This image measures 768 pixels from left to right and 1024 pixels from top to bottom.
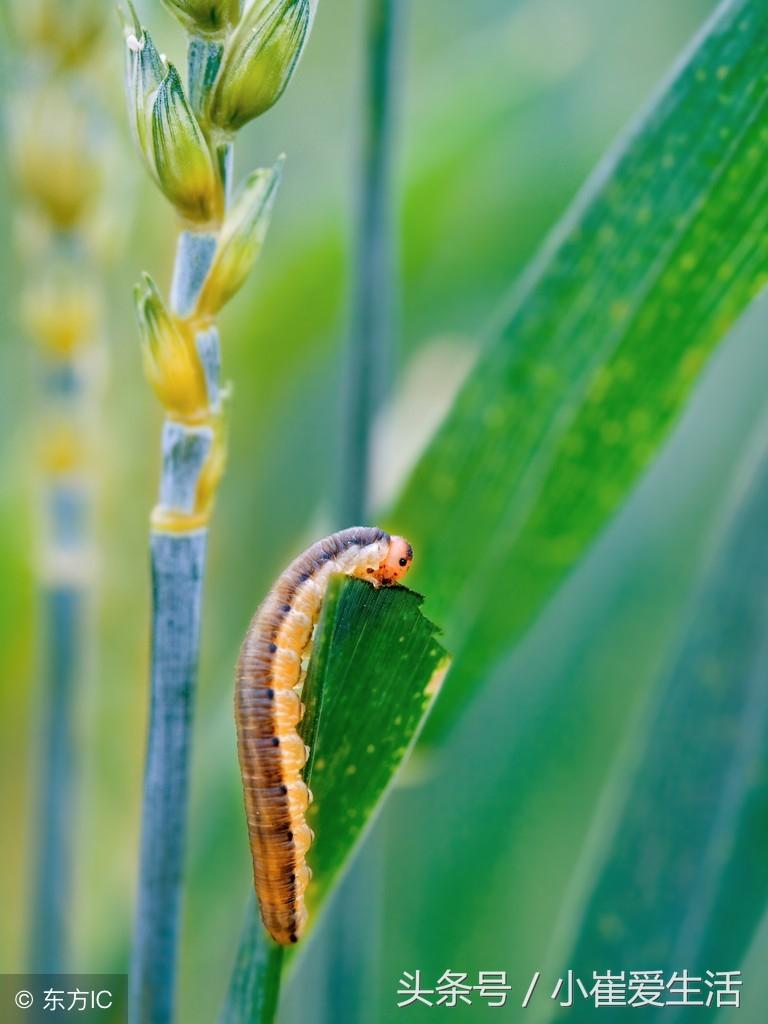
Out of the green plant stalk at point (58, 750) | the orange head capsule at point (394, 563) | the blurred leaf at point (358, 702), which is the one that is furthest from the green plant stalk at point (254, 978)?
the green plant stalk at point (58, 750)

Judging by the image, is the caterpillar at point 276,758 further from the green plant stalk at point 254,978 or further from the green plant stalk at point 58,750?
the green plant stalk at point 58,750

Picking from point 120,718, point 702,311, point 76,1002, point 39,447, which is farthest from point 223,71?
point 120,718

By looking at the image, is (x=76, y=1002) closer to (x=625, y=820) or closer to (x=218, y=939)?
(x=218, y=939)

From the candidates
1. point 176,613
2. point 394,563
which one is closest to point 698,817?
point 394,563

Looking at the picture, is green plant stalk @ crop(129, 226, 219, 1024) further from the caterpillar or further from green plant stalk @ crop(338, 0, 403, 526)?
green plant stalk @ crop(338, 0, 403, 526)

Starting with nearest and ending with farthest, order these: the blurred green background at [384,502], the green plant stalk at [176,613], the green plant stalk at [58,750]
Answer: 1. the green plant stalk at [176,613]
2. the green plant stalk at [58,750]
3. the blurred green background at [384,502]

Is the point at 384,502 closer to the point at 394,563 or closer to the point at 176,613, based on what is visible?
the point at 394,563
